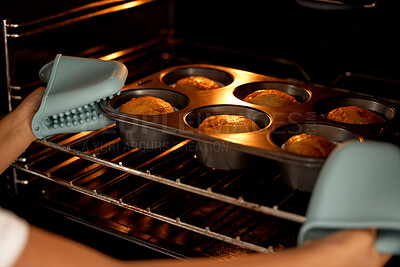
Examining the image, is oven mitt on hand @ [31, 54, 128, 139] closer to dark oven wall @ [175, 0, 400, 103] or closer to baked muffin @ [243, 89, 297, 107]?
baked muffin @ [243, 89, 297, 107]

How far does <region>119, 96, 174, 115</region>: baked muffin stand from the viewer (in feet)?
6.12

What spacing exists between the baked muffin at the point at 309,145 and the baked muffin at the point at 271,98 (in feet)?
1.01

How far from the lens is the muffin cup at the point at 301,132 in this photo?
1.58m

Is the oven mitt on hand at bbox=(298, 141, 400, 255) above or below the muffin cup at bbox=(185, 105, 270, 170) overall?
above

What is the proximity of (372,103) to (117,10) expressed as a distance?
1133 mm

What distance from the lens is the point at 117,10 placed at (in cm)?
229

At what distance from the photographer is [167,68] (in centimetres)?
228

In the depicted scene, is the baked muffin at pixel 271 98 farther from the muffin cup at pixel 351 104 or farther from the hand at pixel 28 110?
the hand at pixel 28 110

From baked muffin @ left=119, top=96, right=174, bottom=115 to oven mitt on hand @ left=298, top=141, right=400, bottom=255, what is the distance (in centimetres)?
82

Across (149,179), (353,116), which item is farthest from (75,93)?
(353,116)

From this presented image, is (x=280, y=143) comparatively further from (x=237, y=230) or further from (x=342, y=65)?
(x=342, y=65)

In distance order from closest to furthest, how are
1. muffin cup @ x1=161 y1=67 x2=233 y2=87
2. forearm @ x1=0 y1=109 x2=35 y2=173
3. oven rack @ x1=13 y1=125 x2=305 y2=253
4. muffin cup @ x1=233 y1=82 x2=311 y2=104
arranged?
oven rack @ x1=13 y1=125 x2=305 y2=253 → forearm @ x1=0 y1=109 x2=35 y2=173 → muffin cup @ x1=233 y1=82 x2=311 y2=104 → muffin cup @ x1=161 y1=67 x2=233 y2=87

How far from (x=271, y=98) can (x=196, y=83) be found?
331 mm

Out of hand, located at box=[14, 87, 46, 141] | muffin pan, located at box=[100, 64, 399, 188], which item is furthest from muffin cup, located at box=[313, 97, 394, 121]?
hand, located at box=[14, 87, 46, 141]
